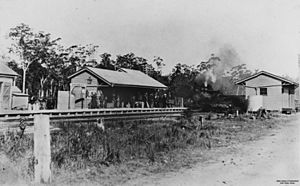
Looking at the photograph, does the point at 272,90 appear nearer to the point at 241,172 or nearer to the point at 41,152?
the point at 241,172

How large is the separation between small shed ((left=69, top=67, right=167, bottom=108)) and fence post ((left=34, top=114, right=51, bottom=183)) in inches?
706

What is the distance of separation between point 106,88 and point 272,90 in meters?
12.1

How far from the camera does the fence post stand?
410 centimetres

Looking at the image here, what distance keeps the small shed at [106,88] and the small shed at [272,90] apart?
8356mm

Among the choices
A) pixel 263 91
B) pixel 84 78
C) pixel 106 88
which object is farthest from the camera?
pixel 84 78

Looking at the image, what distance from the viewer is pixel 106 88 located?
23.4 metres

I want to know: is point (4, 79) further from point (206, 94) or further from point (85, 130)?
point (206, 94)

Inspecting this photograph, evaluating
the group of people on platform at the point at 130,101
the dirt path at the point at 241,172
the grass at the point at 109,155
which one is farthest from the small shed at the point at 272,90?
the dirt path at the point at 241,172

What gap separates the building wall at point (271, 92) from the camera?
21.5m

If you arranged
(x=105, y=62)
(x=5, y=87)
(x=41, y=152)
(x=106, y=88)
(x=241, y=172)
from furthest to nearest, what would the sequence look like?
1. (x=105, y=62)
2. (x=106, y=88)
3. (x=5, y=87)
4. (x=241, y=172)
5. (x=41, y=152)

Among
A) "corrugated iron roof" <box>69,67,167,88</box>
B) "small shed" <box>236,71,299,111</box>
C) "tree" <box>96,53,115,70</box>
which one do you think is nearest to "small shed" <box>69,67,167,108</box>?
"corrugated iron roof" <box>69,67,167,88</box>

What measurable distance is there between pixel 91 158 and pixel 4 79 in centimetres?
1403

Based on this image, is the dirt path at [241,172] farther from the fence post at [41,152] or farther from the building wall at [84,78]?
the building wall at [84,78]

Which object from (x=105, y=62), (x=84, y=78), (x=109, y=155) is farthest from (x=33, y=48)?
(x=109, y=155)
